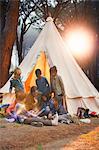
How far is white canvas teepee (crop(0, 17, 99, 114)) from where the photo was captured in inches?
423

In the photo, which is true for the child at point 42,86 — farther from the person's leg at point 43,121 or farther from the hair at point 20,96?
the person's leg at point 43,121

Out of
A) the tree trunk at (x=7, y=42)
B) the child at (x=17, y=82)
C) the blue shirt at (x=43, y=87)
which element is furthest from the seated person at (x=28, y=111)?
the tree trunk at (x=7, y=42)

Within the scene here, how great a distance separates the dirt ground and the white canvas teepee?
1881 millimetres

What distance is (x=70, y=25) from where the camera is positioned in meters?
23.4

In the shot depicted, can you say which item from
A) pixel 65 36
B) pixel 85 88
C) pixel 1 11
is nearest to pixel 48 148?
pixel 85 88

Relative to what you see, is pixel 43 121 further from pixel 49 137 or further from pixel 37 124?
pixel 49 137

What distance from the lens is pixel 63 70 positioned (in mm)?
11188

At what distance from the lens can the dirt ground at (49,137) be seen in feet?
21.8

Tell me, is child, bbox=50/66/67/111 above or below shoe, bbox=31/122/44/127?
above

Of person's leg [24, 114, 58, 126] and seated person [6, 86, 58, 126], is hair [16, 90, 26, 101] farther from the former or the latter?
person's leg [24, 114, 58, 126]

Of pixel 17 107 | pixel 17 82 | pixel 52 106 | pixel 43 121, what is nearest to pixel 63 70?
pixel 17 82

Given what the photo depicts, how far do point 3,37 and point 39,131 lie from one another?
5.61m

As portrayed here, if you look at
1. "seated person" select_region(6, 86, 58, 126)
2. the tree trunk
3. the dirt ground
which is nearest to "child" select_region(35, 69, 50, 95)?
"seated person" select_region(6, 86, 58, 126)

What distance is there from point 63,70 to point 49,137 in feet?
13.1
